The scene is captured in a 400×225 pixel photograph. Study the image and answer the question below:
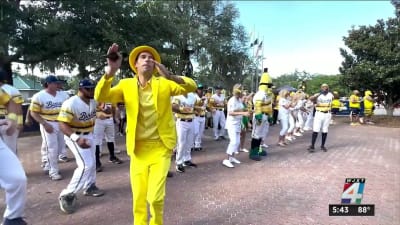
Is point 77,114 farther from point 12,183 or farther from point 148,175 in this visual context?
point 148,175

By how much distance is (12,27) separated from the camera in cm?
1155

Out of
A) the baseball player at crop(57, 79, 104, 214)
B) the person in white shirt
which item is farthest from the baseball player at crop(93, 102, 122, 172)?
the person in white shirt

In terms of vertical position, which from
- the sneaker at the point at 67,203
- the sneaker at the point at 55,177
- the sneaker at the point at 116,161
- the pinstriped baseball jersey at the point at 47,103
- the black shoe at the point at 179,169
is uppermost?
the pinstriped baseball jersey at the point at 47,103

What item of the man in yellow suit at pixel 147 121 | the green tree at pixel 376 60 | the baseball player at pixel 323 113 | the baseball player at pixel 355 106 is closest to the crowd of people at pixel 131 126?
the man in yellow suit at pixel 147 121

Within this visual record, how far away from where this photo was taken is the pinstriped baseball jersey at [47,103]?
21.0 feet

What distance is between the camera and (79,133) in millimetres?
5141

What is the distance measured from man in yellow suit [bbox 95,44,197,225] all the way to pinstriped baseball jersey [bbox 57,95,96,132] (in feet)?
5.89

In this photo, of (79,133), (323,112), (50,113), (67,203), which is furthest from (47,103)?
(323,112)

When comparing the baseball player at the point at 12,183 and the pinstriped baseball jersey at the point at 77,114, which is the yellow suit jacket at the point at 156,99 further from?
the pinstriped baseball jersey at the point at 77,114

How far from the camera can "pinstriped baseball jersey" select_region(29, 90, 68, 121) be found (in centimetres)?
640

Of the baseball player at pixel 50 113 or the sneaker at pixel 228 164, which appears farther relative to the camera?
the sneaker at pixel 228 164

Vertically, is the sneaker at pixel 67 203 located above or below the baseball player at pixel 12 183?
below

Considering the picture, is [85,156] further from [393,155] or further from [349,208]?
[393,155]

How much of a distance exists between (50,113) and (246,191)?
163 inches
